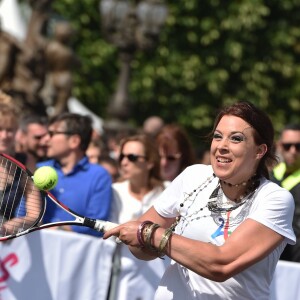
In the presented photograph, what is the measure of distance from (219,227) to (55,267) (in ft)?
8.75

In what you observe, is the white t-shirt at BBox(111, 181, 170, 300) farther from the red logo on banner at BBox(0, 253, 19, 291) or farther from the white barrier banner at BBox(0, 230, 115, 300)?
the red logo on banner at BBox(0, 253, 19, 291)

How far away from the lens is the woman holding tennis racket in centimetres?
428

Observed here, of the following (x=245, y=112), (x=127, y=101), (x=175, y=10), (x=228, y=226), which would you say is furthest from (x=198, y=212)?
(x=175, y=10)

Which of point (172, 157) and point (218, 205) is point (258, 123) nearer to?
point (218, 205)

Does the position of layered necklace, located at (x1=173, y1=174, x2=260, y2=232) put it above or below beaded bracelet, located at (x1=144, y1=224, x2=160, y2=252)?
above

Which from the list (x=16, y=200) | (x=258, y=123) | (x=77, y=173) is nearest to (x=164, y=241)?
(x=258, y=123)

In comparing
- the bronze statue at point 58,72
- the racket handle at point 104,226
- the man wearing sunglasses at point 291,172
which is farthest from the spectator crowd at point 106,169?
the bronze statue at point 58,72

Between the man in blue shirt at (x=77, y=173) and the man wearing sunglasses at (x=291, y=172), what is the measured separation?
50.9 inches

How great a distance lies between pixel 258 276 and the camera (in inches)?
175

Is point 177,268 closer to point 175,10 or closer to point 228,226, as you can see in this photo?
point 228,226

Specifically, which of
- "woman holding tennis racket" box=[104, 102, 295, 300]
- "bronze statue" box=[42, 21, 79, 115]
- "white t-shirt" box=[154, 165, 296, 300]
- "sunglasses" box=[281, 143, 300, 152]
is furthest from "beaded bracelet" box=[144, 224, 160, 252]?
"bronze statue" box=[42, 21, 79, 115]

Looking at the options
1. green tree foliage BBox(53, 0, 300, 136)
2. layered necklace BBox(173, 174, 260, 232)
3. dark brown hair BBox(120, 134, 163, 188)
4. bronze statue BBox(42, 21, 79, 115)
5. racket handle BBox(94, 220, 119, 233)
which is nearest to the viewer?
layered necklace BBox(173, 174, 260, 232)

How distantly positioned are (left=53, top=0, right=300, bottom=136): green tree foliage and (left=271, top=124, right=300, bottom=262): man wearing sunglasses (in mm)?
18524

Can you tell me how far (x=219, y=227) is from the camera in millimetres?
4484
